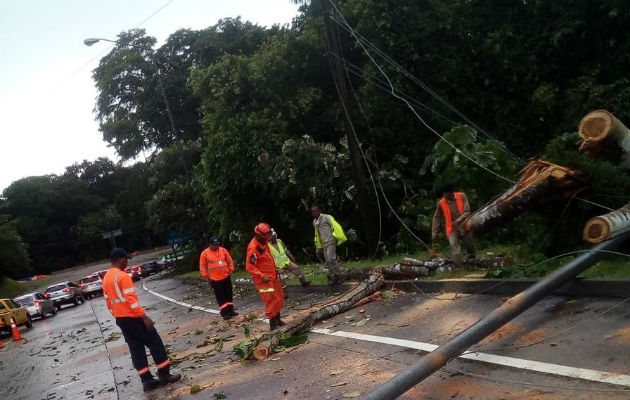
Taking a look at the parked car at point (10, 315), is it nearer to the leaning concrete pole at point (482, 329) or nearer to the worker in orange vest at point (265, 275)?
the worker in orange vest at point (265, 275)

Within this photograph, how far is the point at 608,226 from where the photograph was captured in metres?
5.76

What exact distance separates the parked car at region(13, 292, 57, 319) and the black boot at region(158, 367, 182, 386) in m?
20.2

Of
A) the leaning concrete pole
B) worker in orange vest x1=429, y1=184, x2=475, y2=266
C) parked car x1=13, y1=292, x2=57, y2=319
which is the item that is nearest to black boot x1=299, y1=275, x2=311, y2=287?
worker in orange vest x1=429, y1=184, x2=475, y2=266

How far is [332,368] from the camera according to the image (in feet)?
20.2

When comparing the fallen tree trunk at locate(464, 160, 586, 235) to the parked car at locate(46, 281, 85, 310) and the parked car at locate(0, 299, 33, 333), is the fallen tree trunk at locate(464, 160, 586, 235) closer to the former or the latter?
the parked car at locate(0, 299, 33, 333)

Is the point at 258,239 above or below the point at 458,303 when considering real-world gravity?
above

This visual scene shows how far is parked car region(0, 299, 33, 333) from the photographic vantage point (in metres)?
20.0

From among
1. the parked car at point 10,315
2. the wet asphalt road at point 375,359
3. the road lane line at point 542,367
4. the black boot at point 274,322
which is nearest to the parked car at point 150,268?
the parked car at point 10,315

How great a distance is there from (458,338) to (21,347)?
15.0 meters

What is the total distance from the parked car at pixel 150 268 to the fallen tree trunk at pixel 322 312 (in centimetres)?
3849

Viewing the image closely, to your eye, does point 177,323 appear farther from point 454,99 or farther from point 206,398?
point 454,99

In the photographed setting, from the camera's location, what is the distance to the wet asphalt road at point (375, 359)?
462 cm

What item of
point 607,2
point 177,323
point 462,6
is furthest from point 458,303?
point 462,6

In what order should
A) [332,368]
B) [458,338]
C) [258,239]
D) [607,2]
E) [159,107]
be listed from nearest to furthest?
1. [458,338]
2. [332,368]
3. [258,239]
4. [607,2]
5. [159,107]
